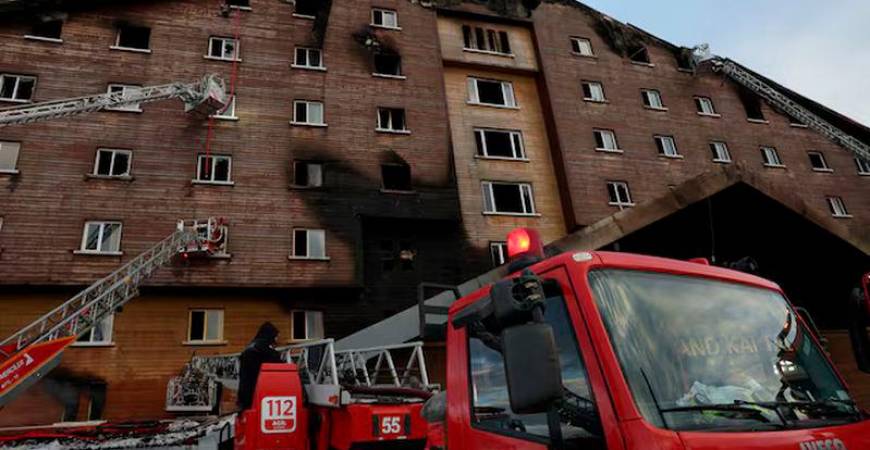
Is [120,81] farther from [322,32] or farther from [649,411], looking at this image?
[649,411]

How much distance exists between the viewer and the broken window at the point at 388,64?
23266mm

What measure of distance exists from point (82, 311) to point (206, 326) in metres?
4.30

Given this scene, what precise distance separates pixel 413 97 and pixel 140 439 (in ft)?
56.7

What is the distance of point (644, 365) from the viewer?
2.52 meters

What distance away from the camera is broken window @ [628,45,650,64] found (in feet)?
91.8

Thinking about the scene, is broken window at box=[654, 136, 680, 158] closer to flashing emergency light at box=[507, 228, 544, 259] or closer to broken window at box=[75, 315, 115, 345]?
flashing emergency light at box=[507, 228, 544, 259]

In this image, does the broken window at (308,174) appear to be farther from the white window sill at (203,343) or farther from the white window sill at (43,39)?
the white window sill at (43,39)

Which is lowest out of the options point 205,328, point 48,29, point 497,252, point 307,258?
point 205,328

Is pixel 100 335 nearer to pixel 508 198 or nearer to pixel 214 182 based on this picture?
pixel 214 182

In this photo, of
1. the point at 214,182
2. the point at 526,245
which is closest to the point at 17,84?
the point at 214,182

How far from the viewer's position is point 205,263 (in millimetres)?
17203

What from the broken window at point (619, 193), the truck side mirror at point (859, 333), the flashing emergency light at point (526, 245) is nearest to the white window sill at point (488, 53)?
the broken window at point (619, 193)

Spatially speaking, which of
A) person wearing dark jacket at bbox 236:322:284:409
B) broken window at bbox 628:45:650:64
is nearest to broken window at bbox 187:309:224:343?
person wearing dark jacket at bbox 236:322:284:409

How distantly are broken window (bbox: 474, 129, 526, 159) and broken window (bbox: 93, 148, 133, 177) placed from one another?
1472 cm
